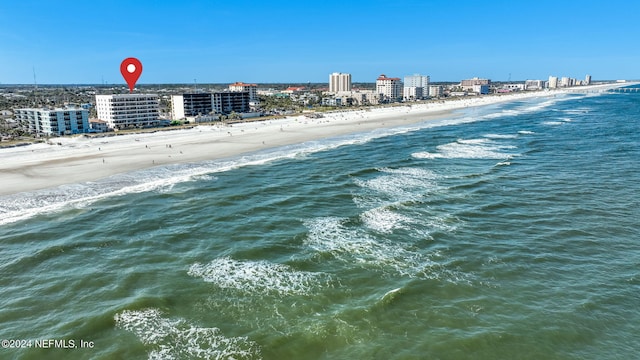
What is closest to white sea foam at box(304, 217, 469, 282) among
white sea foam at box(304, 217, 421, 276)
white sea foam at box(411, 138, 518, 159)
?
white sea foam at box(304, 217, 421, 276)

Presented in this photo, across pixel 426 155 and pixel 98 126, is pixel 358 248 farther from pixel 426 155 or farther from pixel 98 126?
pixel 98 126

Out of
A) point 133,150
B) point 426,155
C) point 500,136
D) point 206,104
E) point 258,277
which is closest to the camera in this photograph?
point 258,277

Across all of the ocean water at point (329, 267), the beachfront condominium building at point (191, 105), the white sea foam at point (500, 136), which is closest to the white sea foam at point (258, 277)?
the ocean water at point (329, 267)

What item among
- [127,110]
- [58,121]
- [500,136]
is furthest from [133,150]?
[500,136]

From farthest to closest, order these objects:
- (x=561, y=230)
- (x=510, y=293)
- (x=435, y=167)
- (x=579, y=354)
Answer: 1. (x=435, y=167)
2. (x=561, y=230)
3. (x=510, y=293)
4. (x=579, y=354)

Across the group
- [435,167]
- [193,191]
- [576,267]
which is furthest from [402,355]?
[435,167]

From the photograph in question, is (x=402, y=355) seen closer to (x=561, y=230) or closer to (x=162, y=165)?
(x=561, y=230)

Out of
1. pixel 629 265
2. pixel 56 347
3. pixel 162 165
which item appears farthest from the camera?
pixel 162 165
